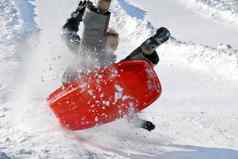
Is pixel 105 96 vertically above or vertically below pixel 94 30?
below

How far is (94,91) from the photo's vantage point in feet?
21.6

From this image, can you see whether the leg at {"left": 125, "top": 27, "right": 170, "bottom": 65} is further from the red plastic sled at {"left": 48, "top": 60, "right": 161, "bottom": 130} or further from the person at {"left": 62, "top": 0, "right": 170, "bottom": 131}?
the red plastic sled at {"left": 48, "top": 60, "right": 161, "bottom": 130}

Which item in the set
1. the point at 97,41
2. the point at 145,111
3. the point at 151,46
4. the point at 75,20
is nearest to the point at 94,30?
the point at 97,41

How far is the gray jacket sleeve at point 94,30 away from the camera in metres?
6.71

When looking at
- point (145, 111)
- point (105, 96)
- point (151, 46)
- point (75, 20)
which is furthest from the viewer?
point (145, 111)

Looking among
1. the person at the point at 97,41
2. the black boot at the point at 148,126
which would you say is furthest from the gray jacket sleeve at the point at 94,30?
the black boot at the point at 148,126

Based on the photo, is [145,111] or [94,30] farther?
[145,111]

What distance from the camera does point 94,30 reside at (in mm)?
6750

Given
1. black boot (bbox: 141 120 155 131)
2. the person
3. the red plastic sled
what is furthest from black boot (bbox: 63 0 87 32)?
black boot (bbox: 141 120 155 131)

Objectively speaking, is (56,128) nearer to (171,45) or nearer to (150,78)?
(150,78)

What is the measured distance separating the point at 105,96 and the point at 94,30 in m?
0.80

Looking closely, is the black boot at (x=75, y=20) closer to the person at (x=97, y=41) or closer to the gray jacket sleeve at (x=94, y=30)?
the person at (x=97, y=41)

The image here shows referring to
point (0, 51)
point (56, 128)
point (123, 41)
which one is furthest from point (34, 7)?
point (56, 128)

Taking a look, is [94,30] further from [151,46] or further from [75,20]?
[151,46]
